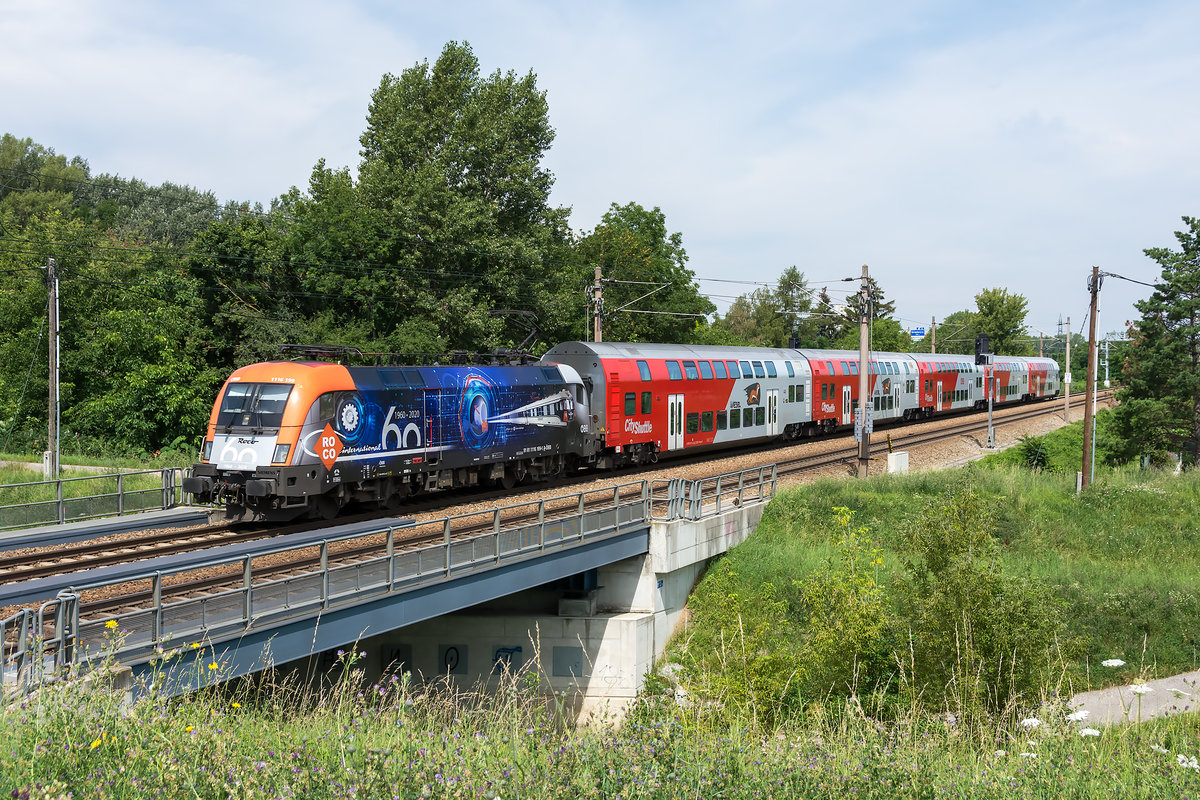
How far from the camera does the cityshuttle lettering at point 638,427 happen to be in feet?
93.0

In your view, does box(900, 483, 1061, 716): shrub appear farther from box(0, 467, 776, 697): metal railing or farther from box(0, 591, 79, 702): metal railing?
box(0, 591, 79, 702): metal railing

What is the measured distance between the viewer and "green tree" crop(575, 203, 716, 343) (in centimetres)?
6103

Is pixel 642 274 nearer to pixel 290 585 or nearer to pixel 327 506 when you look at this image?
pixel 327 506

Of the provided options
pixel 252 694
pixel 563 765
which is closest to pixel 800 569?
pixel 252 694

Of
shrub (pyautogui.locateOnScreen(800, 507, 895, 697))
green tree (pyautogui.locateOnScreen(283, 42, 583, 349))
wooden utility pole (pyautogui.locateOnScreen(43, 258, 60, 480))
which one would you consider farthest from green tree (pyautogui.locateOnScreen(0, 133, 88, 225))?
shrub (pyautogui.locateOnScreen(800, 507, 895, 697))

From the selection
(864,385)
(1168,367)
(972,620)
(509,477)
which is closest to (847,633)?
(972,620)

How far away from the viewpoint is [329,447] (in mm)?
18406

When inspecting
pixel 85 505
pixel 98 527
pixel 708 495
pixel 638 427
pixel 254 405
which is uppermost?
pixel 254 405

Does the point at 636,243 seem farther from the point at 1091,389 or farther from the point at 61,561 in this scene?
the point at 61,561

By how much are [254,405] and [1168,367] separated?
40.2 metres

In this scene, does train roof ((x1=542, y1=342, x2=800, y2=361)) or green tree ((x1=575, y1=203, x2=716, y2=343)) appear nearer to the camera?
train roof ((x1=542, y1=342, x2=800, y2=361))

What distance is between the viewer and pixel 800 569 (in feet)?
74.0

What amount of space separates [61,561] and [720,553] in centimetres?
1436

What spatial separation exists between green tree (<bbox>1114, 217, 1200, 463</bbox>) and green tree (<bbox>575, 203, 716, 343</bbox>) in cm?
2540
